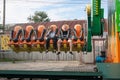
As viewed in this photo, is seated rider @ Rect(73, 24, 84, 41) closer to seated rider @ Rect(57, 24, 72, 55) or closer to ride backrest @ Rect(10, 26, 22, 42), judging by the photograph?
seated rider @ Rect(57, 24, 72, 55)

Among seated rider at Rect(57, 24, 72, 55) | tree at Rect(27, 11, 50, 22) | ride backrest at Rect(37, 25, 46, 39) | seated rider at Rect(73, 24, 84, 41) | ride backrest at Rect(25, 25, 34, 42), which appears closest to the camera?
seated rider at Rect(57, 24, 72, 55)

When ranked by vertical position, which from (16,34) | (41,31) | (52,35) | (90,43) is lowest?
(90,43)

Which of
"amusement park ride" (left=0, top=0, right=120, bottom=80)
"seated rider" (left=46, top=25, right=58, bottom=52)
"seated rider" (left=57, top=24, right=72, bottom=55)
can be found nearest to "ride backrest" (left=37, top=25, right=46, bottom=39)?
"amusement park ride" (left=0, top=0, right=120, bottom=80)

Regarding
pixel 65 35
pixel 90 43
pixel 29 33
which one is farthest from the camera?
pixel 29 33

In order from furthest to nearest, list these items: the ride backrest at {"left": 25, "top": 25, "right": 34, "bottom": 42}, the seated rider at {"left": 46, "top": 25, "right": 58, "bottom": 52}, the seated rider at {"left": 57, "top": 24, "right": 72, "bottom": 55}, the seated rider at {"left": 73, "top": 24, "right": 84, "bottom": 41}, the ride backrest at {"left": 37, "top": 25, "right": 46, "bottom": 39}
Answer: the seated rider at {"left": 73, "top": 24, "right": 84, "bottom": 41} → the ride backrest at {"left": 25, "top": 25, "right": 34, "bottom": 42} → the ride backrest at {"left": 37, "top": 25, "right": 46, "bottom": 39} → the seated rider at {"left": 57, "top": 24, "right": 72, "bottom": 55} → the seated rider at {"left": 46, "top": 25, "right": 58, "bottom": 52}

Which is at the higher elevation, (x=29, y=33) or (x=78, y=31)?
(x=78, y=31)

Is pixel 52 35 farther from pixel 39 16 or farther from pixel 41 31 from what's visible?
pixel 39 16

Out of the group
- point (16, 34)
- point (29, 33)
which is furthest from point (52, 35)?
point (16, 34)

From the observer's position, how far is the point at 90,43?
13.5 m

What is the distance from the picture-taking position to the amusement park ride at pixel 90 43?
14.6ft

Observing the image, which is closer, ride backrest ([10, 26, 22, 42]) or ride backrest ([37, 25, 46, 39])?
ride backrest ([37, 25, 46, 39])

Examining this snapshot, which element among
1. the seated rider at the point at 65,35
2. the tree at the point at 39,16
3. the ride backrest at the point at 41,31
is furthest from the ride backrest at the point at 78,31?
the tree at the point at 39,16

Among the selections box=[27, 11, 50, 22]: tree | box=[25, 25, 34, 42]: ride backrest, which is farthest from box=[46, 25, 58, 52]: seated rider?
box=[27, 11, 50, 22]: tree

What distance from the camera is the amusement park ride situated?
4465 millimetres
